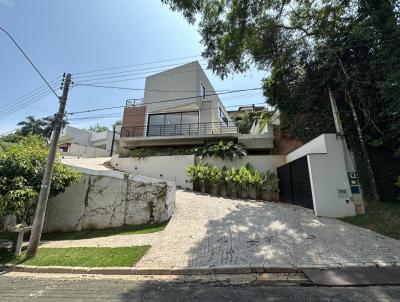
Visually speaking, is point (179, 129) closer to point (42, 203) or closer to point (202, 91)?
point (202, 91)

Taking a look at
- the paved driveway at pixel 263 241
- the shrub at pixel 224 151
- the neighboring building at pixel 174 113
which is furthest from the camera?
the neighboring building at pixel 174 113

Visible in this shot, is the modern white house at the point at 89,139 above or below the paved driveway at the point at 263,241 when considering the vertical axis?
above

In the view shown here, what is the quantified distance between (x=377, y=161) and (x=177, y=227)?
8545 mm

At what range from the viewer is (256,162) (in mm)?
16094

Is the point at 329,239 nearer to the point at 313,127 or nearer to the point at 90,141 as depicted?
the point at 313,127

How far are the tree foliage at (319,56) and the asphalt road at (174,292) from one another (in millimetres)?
6795

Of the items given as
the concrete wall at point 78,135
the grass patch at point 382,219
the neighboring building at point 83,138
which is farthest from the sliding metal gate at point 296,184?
the concrete wall at point 78,135

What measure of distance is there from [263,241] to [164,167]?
1081 centimetres

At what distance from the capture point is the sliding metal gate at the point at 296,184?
36.0 feet

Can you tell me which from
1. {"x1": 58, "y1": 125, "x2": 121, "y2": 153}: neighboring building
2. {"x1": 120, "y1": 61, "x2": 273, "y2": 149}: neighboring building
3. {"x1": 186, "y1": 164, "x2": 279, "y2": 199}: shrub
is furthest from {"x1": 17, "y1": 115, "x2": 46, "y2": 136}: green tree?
{"x1": 186, "y1": 164, "x2": 279, "y2": 199}: shrub

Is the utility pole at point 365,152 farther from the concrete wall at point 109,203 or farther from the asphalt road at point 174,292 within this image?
the concrete wall at point 109,203

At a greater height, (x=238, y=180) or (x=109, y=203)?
(x=238, y=180)

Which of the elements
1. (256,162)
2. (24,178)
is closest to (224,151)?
(256,162)

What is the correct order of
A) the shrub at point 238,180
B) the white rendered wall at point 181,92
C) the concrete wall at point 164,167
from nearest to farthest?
1. the shrub at point 238,180
2. the concrete wall at point 164,167
3. the white rendered wall at point 181,92
